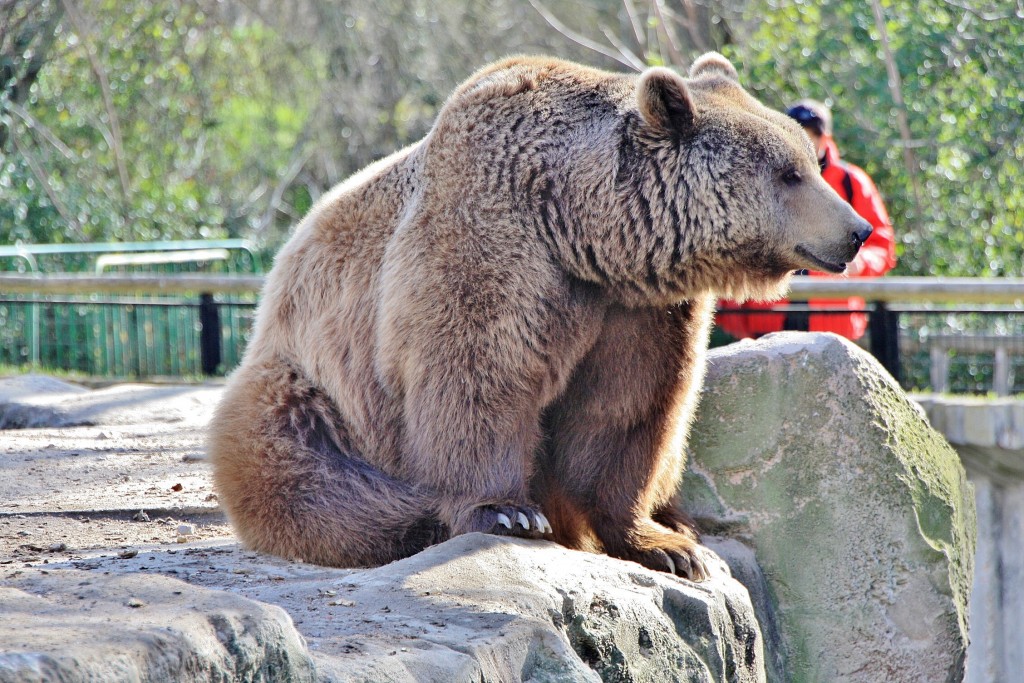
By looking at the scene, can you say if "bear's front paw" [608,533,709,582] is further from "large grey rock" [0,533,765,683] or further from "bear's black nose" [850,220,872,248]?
"bear's black nose" [850,220,872,248]

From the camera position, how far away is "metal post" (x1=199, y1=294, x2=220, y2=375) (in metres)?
9.02

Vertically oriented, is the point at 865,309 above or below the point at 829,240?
below

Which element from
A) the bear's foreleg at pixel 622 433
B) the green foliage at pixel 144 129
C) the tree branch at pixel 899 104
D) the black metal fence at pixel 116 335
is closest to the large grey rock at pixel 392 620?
the bear's foreleg at pixel 622 433

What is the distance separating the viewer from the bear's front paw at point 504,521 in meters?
3.64

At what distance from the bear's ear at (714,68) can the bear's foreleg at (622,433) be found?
3.07 feet

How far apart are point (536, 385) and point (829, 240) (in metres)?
1.07

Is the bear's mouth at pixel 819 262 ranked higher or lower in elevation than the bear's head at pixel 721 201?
lower

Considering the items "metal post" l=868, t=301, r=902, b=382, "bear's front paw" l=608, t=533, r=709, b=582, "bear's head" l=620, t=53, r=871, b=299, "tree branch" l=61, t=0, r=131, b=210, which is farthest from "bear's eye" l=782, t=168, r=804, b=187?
"tree branch" l=61, t=0, r=131, b=210

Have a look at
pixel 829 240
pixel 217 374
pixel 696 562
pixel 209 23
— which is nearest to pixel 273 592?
pixel 696 562

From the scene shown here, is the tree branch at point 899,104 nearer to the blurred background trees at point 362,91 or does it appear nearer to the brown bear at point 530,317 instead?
the blurred background trees at point 362,91

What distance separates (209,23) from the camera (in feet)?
50.3

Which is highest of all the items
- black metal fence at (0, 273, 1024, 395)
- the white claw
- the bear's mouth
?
the bear's mouth

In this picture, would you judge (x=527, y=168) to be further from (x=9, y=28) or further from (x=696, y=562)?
(x=9, y=28)

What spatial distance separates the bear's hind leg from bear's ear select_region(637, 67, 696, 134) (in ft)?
4.68
